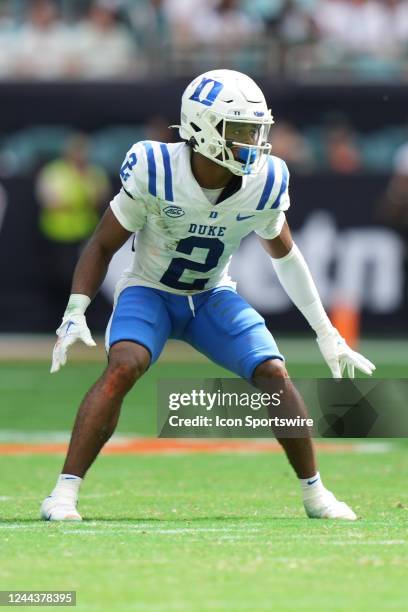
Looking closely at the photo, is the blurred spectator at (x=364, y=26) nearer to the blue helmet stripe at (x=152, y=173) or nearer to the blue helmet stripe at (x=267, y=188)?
the blue helmet stripe at (x=267, y=188)

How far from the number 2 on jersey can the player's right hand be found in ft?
1.67

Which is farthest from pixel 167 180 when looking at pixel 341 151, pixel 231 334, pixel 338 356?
pixel 341 151

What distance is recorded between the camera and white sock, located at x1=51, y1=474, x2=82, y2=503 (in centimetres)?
617

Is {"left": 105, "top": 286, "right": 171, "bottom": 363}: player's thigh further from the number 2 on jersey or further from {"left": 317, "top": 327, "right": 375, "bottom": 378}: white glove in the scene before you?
{"left": 317, "top": 327, "right": 375, "bottom": 378}: white glove

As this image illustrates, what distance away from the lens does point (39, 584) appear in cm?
461

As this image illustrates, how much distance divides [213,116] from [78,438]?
152 cm

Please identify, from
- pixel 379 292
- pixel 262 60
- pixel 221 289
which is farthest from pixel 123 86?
pixel 221 289

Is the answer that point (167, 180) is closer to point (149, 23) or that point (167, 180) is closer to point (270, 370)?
point (270, 370)

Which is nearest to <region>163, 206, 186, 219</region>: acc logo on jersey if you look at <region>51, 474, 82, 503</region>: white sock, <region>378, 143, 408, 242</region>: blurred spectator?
<region>51, 474, 82, 503</region>: white sock

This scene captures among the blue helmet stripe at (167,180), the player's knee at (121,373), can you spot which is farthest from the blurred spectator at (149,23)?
the player's knee at (121,373)

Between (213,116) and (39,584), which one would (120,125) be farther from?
(39,584)

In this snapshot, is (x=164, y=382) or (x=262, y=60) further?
(x=262, y=60)

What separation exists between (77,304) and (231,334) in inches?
27.6

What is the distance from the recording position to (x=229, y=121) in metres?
6.35
